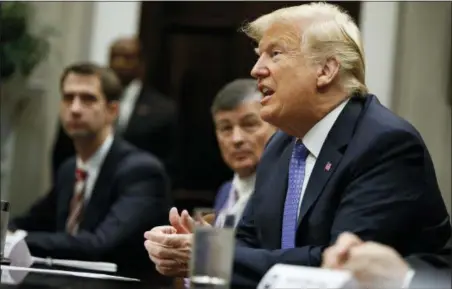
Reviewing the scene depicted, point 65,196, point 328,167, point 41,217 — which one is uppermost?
point 328,167

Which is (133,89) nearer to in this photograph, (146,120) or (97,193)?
(146,120)

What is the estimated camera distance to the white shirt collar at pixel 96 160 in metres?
→ 3.63

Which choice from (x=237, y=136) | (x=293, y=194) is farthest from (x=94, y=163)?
(x=293, y=194)

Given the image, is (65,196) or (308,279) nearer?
(308,279)

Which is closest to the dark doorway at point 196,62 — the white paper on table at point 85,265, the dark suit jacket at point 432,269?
the white paper on table at point 85,265

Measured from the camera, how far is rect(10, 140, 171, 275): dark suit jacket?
3207 mm

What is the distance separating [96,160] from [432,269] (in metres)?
2.12

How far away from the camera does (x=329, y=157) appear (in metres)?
2.05

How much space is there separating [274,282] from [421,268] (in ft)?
1.51

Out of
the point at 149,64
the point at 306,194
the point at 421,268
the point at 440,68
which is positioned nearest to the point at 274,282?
the point at 421,268

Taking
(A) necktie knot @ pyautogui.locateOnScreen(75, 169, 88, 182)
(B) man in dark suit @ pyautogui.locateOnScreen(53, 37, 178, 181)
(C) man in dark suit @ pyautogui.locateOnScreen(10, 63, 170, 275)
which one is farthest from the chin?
(B) man in dark suit @ pyautogui.locateOnScreen(53, 37, 178, 181)

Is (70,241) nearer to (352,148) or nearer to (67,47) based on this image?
(352,148)

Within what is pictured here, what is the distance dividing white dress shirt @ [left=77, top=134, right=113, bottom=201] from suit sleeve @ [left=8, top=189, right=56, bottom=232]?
0.82ft

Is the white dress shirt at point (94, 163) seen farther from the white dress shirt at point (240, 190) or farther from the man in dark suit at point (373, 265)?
the man in dark suit at point (373, 265)
